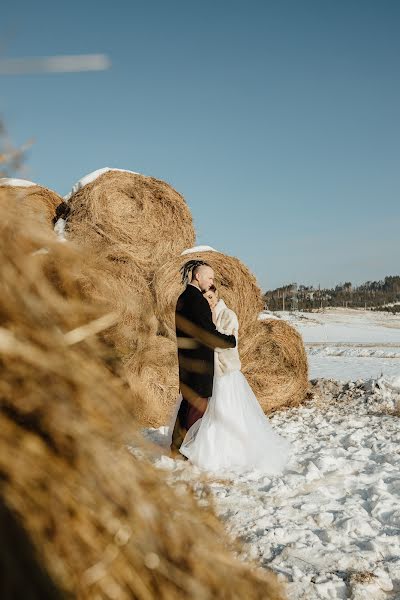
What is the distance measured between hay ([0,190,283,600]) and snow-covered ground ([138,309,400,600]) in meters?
0.08

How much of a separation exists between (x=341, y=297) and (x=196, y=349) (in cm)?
6136

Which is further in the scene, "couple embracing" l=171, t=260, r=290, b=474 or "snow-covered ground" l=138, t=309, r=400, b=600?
"couple embracing" l=171, t=260, r=290, b=474

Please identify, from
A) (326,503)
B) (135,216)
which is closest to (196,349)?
(326,503)

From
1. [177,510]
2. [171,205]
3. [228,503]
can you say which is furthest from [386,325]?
[177,510]

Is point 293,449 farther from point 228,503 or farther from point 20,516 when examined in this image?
point 20,516

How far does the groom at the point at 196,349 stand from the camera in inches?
202

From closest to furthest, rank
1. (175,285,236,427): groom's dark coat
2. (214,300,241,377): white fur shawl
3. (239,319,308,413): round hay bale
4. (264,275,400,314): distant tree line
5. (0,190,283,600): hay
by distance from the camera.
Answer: (0,190,283,600): hay, (175,285,236,427): groom's dark coat, (214,300,241,377): white fur shawl, (239,319,308,413): round hay bale, (264,275,400,314): distant tree line

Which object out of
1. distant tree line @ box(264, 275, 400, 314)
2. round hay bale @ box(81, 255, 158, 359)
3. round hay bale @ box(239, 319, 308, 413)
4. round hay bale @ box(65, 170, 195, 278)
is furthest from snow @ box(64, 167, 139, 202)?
distant tree line @ box(264, 275, 400, 314)

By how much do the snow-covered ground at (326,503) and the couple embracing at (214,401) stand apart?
31 centimetres

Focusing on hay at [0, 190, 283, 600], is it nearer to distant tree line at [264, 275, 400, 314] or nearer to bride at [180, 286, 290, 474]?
bride at [180, 286, 290, 474]

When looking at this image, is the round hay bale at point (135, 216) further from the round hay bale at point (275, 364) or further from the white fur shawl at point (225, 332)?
the round hay bale at point (275, 364)

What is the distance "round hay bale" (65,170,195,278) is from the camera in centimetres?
659

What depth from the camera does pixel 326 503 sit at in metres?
4.25

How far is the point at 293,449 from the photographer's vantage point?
5938 millimetres
